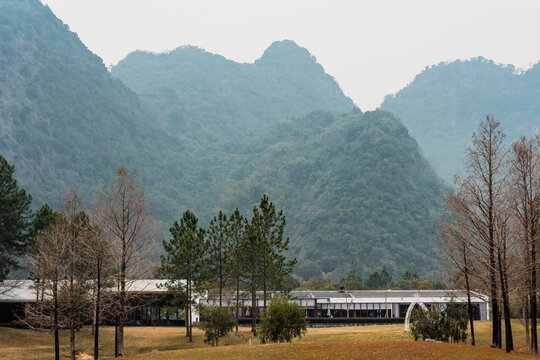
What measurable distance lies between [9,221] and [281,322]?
119 ft

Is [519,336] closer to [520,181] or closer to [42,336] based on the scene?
[520,181]

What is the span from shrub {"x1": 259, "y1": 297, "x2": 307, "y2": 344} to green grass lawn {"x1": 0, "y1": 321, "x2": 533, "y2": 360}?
5.91 feet

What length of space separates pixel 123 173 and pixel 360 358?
19.8 meters

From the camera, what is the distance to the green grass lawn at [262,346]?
1147 inches

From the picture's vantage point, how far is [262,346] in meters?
33.4

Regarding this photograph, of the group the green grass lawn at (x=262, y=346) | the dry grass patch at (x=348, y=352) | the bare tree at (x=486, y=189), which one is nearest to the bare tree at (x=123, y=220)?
the green grass lawn at (x=262, y=346)

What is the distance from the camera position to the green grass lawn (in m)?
29.1

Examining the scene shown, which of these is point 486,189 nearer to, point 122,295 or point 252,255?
point 122,295

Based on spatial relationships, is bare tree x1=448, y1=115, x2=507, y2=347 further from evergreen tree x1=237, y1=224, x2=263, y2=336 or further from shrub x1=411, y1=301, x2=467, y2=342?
evergreen tree x1=237, y1=224, x2=263, y2=336

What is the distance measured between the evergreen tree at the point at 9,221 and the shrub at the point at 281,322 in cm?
3391

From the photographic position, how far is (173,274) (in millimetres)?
58875

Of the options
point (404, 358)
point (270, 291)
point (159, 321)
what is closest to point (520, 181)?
point (404, 358)

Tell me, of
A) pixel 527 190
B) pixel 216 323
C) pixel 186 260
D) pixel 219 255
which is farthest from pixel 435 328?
pixel 219 255

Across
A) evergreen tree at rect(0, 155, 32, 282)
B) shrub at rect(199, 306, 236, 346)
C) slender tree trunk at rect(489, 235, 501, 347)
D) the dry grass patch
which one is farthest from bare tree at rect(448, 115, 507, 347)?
evergreen tree at rect(0, 155, 32, 282)
